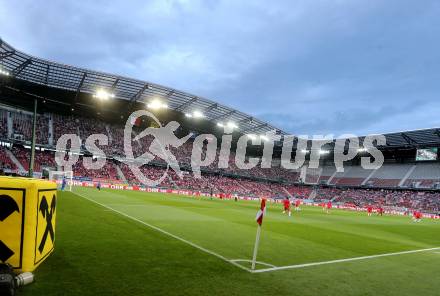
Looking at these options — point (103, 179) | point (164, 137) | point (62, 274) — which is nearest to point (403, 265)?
point (62, 274)

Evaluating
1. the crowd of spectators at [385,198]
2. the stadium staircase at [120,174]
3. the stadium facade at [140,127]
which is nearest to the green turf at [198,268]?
the stadium facade at [140,127]

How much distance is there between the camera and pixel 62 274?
6340 mm

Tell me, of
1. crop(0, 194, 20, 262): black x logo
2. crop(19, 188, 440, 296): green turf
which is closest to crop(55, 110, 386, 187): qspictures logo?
crop(19, 188, 440, 296): green turf

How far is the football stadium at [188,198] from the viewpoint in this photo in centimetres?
650

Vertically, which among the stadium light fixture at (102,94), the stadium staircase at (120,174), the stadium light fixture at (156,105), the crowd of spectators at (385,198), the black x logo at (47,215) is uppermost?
the stadium light fixture at (102,94)

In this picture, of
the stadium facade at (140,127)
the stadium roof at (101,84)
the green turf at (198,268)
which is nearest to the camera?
the green turf at (198,268)

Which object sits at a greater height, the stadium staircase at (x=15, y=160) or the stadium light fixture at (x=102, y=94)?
the stadium light fixture at (x=102, y=94)

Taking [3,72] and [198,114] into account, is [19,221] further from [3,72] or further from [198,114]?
[198,114]

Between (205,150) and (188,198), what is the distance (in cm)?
4018

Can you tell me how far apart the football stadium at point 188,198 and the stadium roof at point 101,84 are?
12.7 inches

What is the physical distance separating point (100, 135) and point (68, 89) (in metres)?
14.3

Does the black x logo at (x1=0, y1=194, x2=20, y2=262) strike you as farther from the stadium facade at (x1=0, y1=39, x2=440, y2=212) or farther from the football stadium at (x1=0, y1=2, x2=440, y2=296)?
the stadium facade at (x1=0, y1=39, x2=440, y2=212)

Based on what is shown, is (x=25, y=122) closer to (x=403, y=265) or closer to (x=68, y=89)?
(x=68, y=89)

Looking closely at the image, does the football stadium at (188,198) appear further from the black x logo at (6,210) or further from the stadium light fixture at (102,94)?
the stadium light fixture at (102,94)
